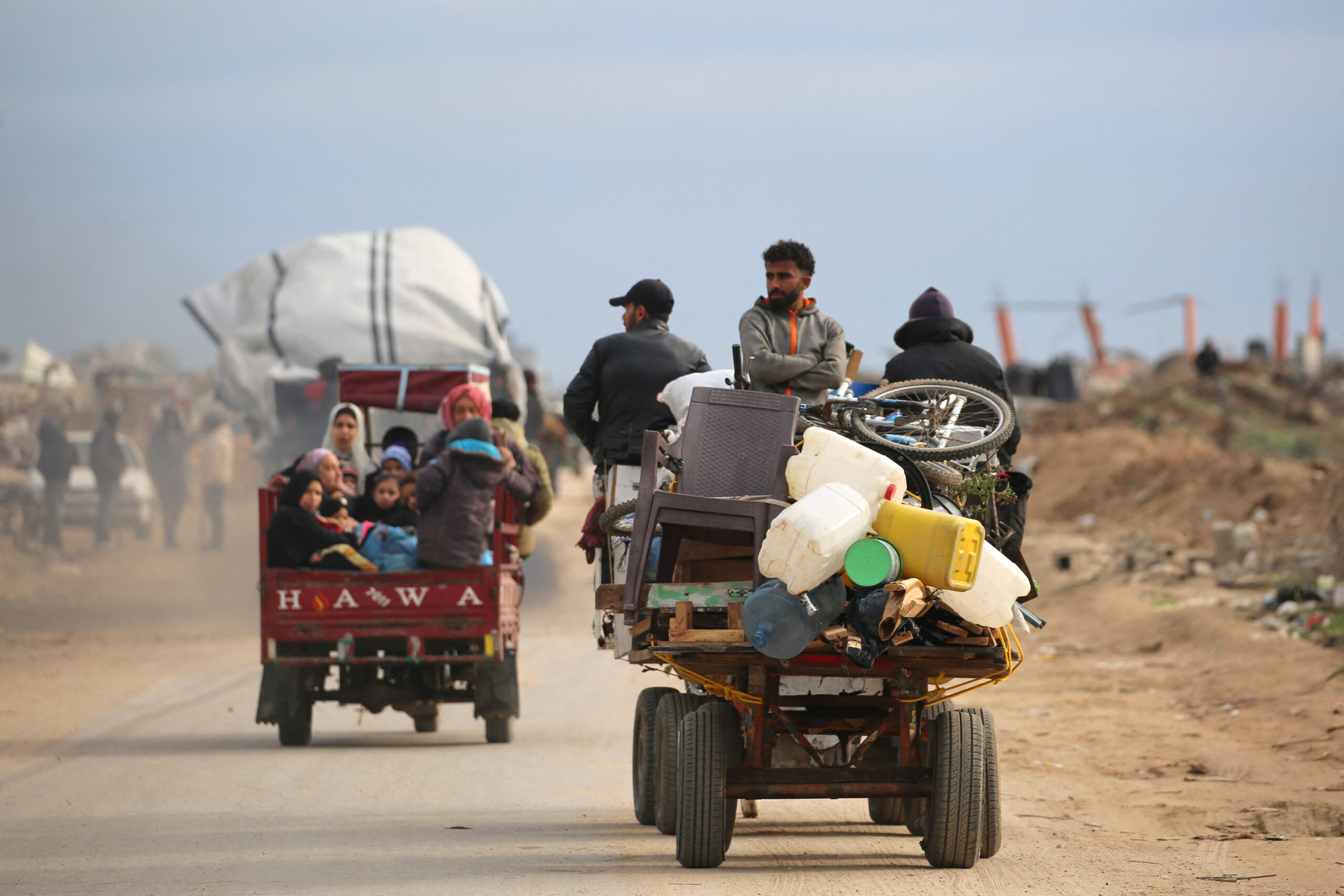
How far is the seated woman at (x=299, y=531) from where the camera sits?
1194cm

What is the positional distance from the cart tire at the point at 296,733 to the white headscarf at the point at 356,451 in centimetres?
209

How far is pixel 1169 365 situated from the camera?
66.9 meters

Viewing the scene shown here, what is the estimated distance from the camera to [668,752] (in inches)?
315

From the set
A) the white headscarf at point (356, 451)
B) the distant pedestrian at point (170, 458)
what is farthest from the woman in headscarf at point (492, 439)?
the distant pedestrian at point (170, 458)

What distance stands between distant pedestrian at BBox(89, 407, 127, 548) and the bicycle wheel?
22.1 meters

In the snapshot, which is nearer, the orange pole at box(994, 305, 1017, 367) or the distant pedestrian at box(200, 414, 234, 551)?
the distant pedestrian at box(200, 414, 234, 551)

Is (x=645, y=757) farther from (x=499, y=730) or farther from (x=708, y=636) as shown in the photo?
(x=499, y=730)

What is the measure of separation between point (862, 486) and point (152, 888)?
11.2 feet

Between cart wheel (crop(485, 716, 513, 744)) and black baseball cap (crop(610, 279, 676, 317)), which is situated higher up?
black baseball cap (crop(610, 279, 676, 317))

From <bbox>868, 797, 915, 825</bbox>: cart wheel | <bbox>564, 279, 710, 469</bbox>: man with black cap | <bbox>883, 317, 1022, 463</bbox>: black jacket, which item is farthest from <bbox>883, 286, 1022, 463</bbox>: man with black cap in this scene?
<bbox>868, 797, 915, 825</bbox>: cart wheel

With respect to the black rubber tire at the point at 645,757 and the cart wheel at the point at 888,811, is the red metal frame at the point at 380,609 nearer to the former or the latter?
the black rubber tire at the point at 645,757

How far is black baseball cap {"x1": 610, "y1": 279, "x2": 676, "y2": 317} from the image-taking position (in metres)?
9.45

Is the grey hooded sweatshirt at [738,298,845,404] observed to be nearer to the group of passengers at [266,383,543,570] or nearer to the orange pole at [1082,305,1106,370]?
the group of passengers at [266,383,543,570]

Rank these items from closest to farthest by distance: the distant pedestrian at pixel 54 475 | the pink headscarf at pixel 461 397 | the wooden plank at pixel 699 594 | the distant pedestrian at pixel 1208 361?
the wooden plank at pixel 699 594 → the pink headscarf at pixel 461 397 → the distant pedestrian at pixel 54 475 → the distant pedestrian at pixel 1208 361
